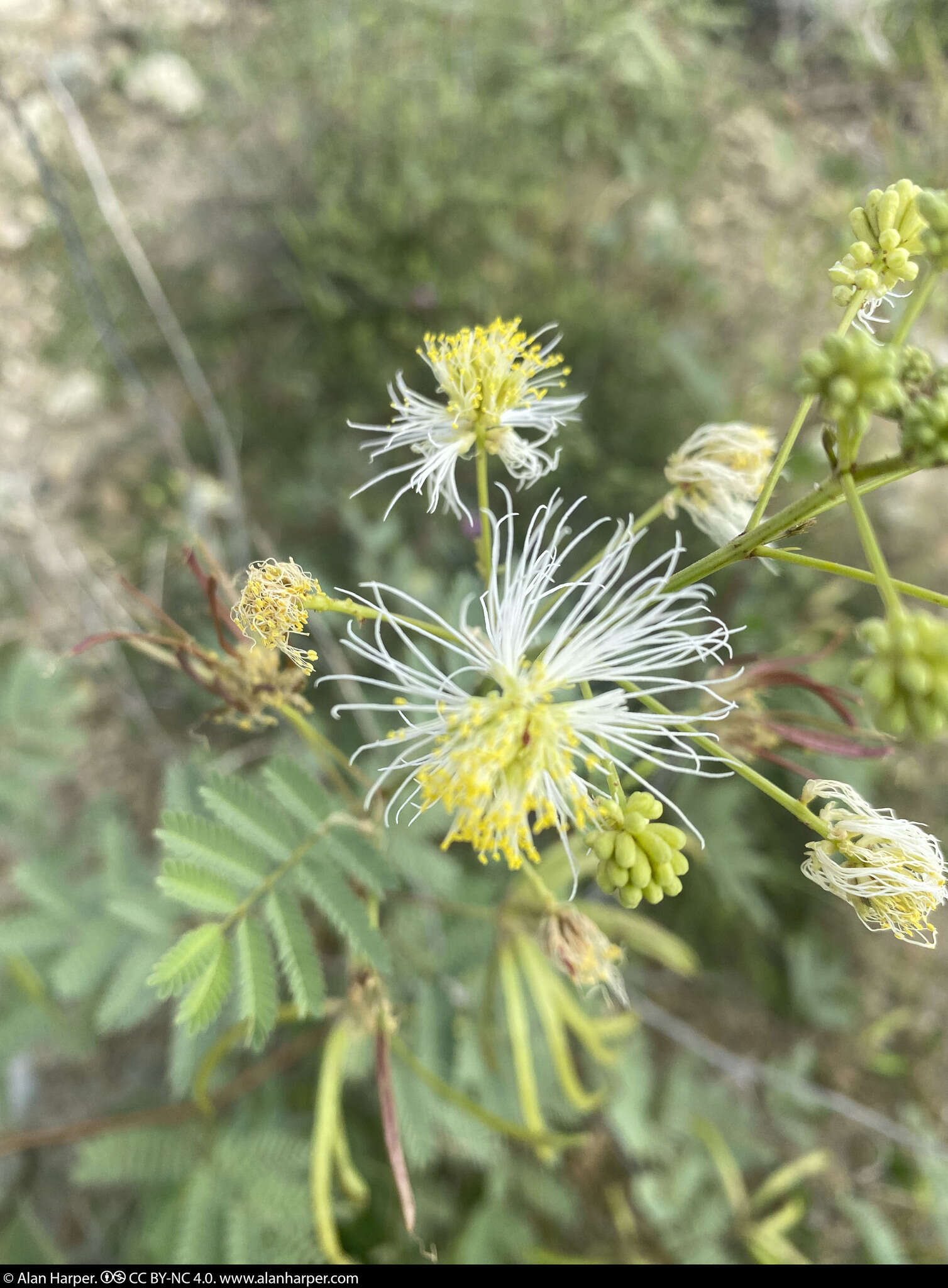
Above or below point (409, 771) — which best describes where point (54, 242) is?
above

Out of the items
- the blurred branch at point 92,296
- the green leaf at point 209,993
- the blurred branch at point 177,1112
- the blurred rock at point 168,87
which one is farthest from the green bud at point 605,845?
the blurred rock at point 168,87

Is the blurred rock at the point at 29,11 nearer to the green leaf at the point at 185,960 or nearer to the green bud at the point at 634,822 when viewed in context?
the green leaf at the point at 185,960

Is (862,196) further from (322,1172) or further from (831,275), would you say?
(322,1172)

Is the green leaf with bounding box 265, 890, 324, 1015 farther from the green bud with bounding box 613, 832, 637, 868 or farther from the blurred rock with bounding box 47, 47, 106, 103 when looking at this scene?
the blurred rock with bounding box 47, 47, 106, 103

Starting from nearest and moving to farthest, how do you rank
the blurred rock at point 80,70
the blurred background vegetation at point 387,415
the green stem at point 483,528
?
the green stem at point 483,528 → the blurred background vegetation at point 387,415 → the blurred rock at point 80,70

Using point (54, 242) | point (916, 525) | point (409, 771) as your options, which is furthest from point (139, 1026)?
point (916, 525)

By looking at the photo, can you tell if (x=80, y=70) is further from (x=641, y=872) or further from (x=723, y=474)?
(x=641, y=872)
